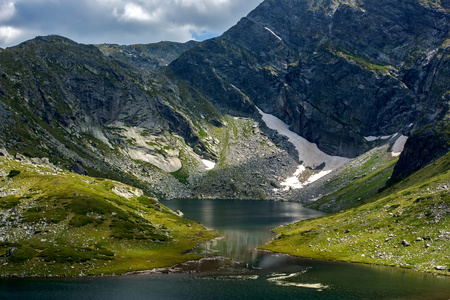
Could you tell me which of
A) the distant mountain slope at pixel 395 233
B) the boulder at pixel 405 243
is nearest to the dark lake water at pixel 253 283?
the distant mountain slope at pixel 395 233

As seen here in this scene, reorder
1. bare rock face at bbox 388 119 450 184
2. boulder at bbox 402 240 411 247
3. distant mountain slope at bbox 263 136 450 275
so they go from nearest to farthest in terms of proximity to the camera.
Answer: distant mountain slope at bbox 263 136 450 275 < boulder at bbox 402 240 411 247 < bare rock face at bbox 388 119 450 184

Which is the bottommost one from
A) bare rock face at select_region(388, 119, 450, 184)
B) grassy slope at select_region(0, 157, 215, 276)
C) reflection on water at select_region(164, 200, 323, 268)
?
reflection on water at select_region(164, 200, 323, 268)

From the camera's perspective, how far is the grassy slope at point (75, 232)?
225 feet

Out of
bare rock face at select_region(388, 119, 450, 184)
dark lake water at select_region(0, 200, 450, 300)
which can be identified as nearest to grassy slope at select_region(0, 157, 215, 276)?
dark lake water at select_region(0, 200, 450, 300)

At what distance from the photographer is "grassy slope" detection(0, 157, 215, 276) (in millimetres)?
68625

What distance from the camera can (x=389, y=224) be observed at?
83.7 m

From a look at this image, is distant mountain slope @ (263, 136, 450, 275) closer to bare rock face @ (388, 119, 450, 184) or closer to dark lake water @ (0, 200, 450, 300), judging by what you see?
dark lake water @ (0, 200, 450, 300)

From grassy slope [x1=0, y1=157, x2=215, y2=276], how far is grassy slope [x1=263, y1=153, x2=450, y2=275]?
33.3 m

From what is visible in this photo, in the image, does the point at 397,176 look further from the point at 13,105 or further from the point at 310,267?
the point at 13,105

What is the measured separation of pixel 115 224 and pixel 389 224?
7237 cm

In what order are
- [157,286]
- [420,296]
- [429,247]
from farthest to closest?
[429,247] < [157,286] < [420,296]

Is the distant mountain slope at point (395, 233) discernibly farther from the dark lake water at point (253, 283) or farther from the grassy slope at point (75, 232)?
the grassy slope at point (75, 232)

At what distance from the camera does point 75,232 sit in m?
82.0

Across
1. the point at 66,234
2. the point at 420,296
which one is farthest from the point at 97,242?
the point at 420,296
